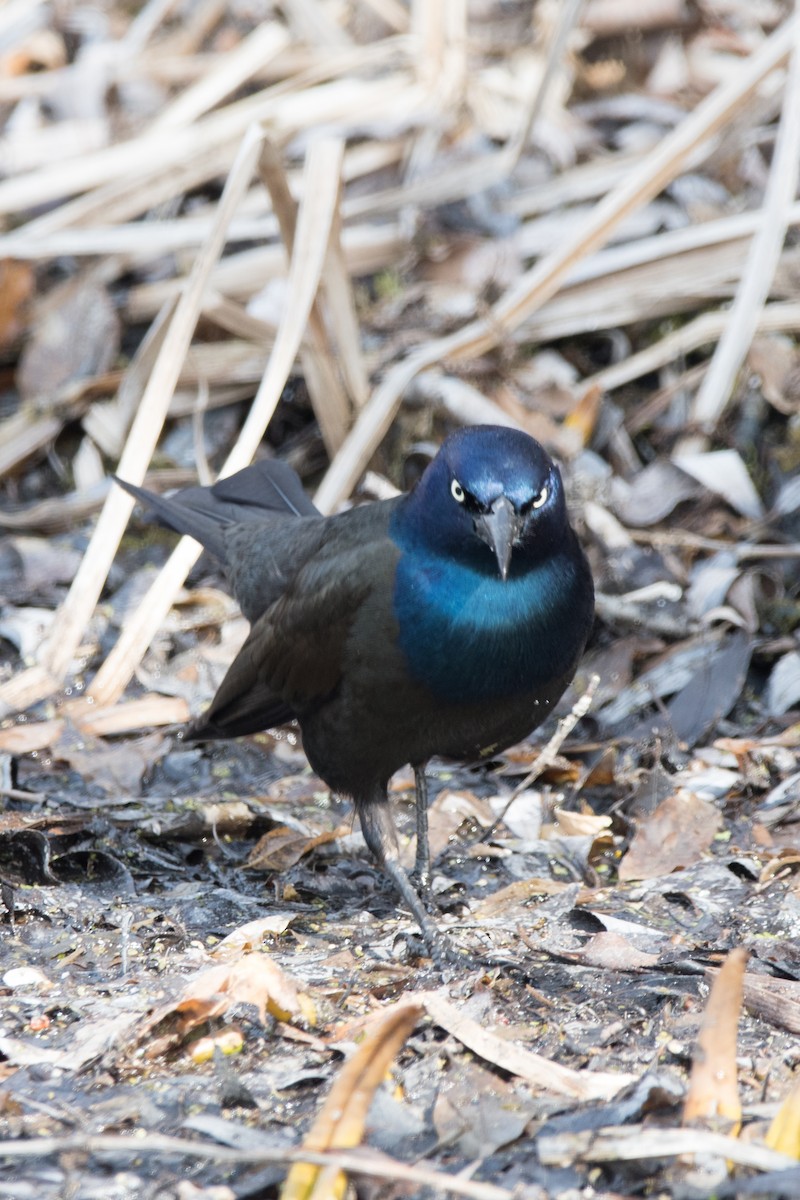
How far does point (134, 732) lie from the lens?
472 cm

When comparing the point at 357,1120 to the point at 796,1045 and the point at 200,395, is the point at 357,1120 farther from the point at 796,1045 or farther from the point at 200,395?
the point at 200,395

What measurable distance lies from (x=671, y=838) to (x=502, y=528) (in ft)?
3.72

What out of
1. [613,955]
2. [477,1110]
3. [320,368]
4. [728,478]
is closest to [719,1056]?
[477,1110]

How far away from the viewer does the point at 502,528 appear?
324 centimetres

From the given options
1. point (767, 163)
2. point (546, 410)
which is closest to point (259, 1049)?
point (546, 410)

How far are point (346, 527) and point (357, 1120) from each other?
1879mm

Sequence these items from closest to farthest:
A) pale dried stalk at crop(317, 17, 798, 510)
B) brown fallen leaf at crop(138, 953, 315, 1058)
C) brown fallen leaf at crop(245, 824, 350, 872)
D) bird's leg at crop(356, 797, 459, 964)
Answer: brown fallen leaf at crop(138, 953, 315, 1058)
bird's leg at crop(356, 797, 459, 964)
brown fallen leaf at crop(245, 824, 350, 872)
pale dried stalk at crop(317, 17, 798, 510)

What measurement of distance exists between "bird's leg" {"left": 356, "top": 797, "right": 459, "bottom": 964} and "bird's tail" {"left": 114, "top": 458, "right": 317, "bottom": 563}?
3.65 ft

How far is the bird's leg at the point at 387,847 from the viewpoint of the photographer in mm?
3504

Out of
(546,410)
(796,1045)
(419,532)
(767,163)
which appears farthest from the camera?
(767,163)

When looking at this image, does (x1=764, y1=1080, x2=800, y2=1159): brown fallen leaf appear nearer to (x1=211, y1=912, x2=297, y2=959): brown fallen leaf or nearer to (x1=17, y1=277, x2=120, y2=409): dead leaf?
(x1=211, y1=912, x2=297, y2=959): brown fallen leaf

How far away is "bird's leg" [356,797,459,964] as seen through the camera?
138 inches

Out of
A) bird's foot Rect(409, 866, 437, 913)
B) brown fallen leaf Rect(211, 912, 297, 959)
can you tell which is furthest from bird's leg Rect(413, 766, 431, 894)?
Answer: brown fallen leaf Rect(211, 912, 297, 959)

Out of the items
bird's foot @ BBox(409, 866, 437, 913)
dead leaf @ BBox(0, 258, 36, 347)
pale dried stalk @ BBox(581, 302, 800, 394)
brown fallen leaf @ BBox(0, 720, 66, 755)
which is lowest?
bird's foot @ BBox(409, 866, 437, 913)
